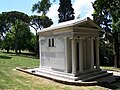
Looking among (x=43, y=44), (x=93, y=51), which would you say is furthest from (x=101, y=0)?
(x=43, y=44)

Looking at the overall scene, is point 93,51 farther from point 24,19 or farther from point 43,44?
point 24,19

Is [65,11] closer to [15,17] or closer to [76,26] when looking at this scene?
[15,17]

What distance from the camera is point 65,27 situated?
1595 centimetres

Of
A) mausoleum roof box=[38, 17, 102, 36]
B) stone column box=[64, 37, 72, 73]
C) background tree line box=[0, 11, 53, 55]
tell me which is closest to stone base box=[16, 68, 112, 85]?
stone column box=[64, 37, 72, 73]

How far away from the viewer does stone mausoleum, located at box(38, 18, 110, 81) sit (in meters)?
15.6

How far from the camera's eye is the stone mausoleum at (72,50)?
51.2 feet

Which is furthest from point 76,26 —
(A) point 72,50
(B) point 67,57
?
(B) point 67,57

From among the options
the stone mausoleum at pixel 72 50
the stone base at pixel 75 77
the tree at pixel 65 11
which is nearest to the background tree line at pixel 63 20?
the tree at pixel 65 11

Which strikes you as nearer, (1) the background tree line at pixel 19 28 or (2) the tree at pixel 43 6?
(2) the tree at pixel 43 6

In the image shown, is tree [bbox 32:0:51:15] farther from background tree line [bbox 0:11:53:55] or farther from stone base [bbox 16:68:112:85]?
background tree line [bbox 0:11:53:55]

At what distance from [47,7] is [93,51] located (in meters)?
6.90

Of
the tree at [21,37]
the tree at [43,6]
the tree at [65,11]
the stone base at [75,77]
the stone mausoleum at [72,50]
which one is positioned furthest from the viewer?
the tree at [21,37]

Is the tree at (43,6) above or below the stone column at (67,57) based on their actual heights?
above

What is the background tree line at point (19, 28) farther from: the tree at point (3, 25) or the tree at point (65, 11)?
the tree at point (65, 11)
